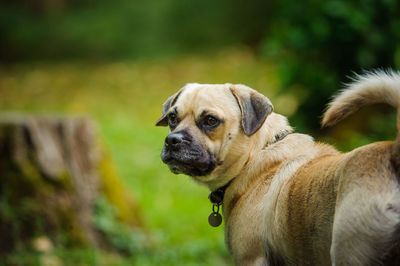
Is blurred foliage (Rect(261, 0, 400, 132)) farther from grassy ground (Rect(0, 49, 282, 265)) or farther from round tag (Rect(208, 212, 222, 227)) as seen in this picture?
round tag (Rect(208, 212, 222, 227))

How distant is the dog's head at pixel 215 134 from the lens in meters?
3.26

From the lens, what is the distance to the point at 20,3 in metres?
18.3

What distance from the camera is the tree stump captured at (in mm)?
4812

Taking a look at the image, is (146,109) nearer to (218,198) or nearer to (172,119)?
(172,119)

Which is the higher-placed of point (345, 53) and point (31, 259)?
point (345, 53)

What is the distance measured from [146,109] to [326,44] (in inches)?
275

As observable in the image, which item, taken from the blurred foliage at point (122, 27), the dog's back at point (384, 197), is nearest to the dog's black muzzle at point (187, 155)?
the dog's back at point (384, 197)

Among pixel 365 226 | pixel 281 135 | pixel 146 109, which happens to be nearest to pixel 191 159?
pixel 281 135

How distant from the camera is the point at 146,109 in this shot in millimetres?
11898

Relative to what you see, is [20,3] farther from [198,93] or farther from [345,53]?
[198,93]

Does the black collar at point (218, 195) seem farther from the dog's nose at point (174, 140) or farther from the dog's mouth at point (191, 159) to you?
the dog's nose at point (174, 140)

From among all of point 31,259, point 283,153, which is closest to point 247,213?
point 283,153

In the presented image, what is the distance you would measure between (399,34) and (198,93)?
117 inches

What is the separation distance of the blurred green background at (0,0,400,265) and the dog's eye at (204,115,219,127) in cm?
97
